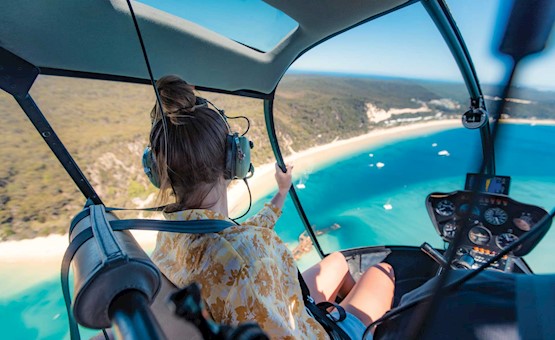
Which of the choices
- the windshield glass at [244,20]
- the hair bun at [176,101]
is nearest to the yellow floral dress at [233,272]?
the hair bun at [176,101]

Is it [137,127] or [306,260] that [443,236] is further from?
[137,127]

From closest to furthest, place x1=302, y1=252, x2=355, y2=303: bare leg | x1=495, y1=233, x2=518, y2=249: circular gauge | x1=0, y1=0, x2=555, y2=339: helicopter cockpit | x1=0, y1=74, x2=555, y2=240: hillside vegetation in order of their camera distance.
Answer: x1=0, y1=0, x2=555, y2=339: helicopter cockpit < x1=0, y1=74, x2=555, y2=240: hillside vegetation < x1=302, y1=252, x2=355, y2=303: bare leg < x1=495, y1=233, x2=518, y2=249: circular gauge

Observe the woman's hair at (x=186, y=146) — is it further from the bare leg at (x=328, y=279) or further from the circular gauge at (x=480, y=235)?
the circular gauge at (x=480, y=235)

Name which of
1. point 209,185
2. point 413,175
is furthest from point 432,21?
point 413,175

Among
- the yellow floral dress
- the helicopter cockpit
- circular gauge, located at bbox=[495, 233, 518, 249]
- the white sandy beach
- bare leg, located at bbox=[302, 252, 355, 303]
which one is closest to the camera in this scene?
the helicopter cockpit

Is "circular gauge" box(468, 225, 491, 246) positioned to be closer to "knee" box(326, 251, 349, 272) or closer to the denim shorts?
"knee" box(326, 251, 349, 272)

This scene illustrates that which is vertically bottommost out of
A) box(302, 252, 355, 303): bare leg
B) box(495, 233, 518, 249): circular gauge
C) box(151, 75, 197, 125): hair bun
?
box(495, 233, 518, 249): circular gauge

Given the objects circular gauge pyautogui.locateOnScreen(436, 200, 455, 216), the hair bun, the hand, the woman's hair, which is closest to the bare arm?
the hand
